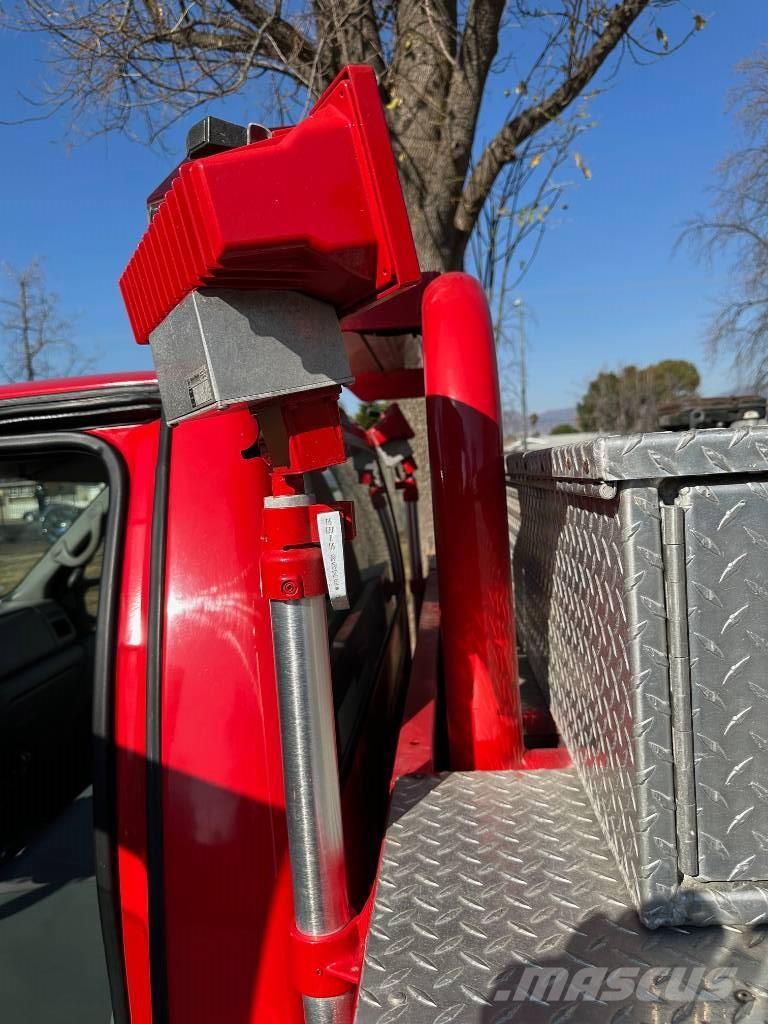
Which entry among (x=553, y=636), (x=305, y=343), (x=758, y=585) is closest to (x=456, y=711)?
(x=553, y=636)

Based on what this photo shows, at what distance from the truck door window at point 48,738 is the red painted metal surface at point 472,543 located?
3.07 feet

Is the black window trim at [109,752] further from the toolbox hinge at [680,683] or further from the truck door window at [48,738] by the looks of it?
the toolbox hinge at [680,683]

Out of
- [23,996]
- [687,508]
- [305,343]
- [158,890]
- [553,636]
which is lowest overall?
[23,996]

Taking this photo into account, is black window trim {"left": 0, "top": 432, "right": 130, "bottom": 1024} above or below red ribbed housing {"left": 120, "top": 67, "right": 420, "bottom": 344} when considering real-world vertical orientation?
below

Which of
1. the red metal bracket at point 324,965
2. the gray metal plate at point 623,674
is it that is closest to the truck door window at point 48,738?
the red metal bracket at point 324,965

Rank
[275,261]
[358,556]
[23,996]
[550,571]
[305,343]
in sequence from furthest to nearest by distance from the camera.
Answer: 1. [358,556]
2. [550,571]
3. [23,996]
4. [305,343]
5. [275,261]

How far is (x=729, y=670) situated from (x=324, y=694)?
2.10 ft

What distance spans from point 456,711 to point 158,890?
843 mm

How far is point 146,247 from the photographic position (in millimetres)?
1147

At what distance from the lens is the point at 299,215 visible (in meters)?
1.01

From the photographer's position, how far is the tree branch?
607cm

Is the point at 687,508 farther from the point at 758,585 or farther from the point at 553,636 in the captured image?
the point at 553,636

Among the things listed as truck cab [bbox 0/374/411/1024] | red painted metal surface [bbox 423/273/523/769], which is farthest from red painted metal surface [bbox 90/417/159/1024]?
red painted metal surface [bbox 423/273/523/769]

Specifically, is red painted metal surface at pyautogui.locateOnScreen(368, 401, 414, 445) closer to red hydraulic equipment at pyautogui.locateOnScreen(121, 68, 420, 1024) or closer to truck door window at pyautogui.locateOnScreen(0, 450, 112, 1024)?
truck door window at pyautogui.locateOnScreen(0, 450, 112, 1024)
